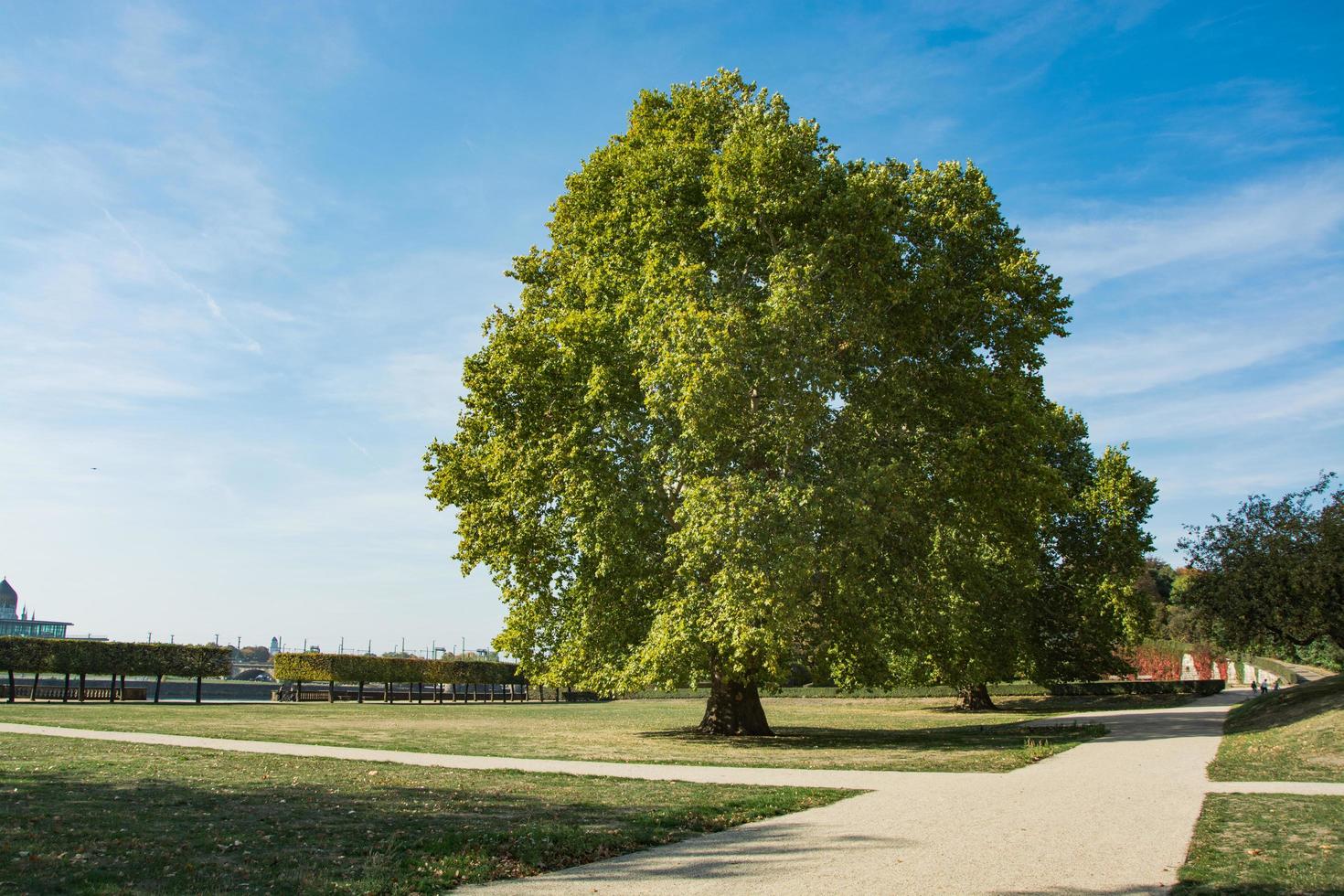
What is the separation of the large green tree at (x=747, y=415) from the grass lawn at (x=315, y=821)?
7.65 metres

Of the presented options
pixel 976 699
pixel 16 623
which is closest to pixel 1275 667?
pixel 976 699

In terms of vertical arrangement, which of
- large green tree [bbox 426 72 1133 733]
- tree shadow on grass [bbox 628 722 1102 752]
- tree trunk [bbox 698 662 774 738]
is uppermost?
large green tree [bbox 426 72 1133 733]

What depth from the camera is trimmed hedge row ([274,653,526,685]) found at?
52.1 m

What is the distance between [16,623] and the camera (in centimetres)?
17025

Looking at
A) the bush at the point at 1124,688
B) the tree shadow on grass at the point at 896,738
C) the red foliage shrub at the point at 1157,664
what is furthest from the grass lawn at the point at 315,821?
the red foliage shrub at the point at 1157,664

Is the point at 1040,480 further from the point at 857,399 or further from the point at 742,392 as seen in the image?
the point at 742,392

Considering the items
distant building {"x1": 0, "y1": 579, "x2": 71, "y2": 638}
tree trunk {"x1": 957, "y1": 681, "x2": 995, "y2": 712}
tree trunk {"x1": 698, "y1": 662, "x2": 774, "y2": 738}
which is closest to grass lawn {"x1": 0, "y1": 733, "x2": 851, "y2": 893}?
tree trunk {"x1": 698, "y1": 662, "x2": 774, "y2": 738}

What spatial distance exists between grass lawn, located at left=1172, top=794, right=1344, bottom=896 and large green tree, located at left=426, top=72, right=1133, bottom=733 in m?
9.24

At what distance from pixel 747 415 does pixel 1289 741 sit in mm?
13190

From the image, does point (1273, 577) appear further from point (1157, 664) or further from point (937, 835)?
point (1157, 664)

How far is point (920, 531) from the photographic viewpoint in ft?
80.0

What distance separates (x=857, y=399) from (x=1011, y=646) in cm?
2319

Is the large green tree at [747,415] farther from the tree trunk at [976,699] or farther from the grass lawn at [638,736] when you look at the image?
the tree trunk at [976,699]

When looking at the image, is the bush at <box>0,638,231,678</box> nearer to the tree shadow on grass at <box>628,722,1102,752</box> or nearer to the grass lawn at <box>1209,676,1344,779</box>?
the tree shadow on grass at <box>628,722,1102,752</box>
